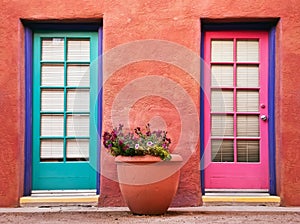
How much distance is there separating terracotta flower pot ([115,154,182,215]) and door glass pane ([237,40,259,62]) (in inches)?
69.3

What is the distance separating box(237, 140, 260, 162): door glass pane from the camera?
7461 millimetres

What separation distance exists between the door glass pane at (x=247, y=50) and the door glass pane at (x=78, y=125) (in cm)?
204

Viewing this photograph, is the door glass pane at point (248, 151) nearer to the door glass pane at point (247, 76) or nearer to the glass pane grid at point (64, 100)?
the door glass pane at point (247, 76)

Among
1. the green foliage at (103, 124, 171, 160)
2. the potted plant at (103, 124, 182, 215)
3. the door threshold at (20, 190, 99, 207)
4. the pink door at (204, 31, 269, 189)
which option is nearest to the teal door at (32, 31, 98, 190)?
the door threshold at (20, 190, 99, 207)

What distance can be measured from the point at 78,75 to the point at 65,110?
461mm

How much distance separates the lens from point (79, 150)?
7496mm

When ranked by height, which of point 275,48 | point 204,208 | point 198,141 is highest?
point 275,48

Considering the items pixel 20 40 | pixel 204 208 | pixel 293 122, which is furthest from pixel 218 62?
pixel 20 40

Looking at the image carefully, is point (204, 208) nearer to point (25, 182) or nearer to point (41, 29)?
point (25, 182)

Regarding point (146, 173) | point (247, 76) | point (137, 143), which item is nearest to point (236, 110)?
point (247, 76)

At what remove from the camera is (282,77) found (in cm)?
725

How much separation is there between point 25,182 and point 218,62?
2.78m

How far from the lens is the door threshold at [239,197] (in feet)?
23.7

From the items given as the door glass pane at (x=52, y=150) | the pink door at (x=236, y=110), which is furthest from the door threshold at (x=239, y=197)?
the door glass pane at (x=52, y=150)
